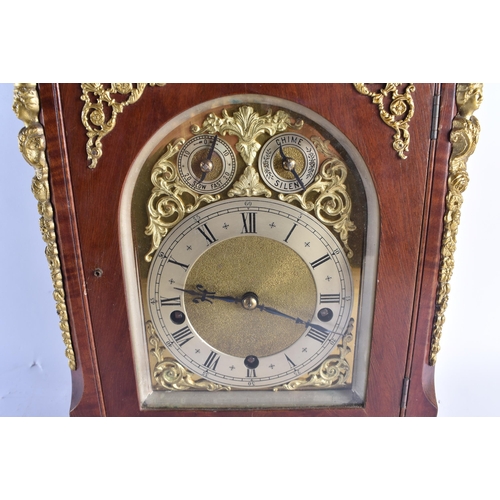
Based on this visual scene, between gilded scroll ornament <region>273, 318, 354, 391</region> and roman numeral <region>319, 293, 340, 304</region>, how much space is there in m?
0.10

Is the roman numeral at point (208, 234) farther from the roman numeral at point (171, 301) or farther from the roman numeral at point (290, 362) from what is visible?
the roman numeral at point (290, 362)

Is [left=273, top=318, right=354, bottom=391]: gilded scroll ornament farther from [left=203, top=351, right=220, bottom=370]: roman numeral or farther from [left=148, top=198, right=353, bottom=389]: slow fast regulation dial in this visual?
[left=203, top=351, right=220, bottom=370]: roman numeral

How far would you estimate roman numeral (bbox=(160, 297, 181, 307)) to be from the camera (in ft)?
3.05

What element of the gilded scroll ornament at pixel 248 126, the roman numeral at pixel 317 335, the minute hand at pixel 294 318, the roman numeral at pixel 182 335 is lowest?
the roman numeral at pixel 182 335

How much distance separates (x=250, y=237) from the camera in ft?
2.92

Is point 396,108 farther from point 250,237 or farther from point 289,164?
point 250,237

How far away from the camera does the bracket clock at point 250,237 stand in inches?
31.1

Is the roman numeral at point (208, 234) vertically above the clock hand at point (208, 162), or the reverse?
the clock hand at point (208, 162)

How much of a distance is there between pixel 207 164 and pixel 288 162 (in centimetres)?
17

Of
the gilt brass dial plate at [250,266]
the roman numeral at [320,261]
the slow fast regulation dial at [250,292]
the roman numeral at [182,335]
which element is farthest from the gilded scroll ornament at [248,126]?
the roman numeral at [182,335]

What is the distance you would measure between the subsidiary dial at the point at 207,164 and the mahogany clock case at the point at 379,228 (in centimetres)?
8

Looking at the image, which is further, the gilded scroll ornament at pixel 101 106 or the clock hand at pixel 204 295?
the clock hand at pixel 204 295

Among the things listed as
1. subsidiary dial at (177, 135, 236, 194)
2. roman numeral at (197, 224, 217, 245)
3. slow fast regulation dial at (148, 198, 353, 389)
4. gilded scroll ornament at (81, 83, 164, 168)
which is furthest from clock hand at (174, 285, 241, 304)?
gilded scroll ornament at (81, 83, 164, 168)

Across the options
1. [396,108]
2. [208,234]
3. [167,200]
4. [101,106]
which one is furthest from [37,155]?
[396,108]
